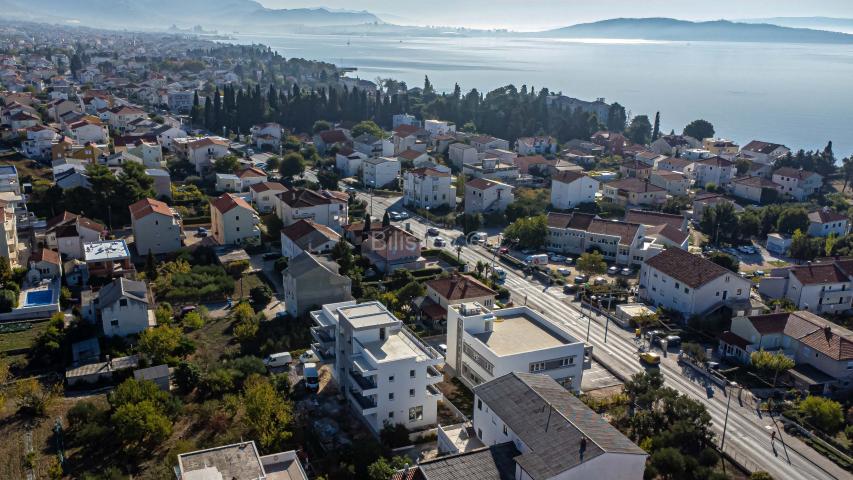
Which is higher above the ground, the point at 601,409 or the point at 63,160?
the point at 63,160

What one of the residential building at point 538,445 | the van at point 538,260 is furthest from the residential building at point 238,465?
the van at point 538,260

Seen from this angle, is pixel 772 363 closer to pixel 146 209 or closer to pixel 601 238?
pixel 601 238

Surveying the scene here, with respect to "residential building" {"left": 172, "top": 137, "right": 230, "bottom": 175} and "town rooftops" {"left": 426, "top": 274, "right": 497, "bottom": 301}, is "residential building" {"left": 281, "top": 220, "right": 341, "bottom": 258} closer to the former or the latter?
"town rooftops" {"left": 426, "top": 274, "right": 497, "bottom": 301}

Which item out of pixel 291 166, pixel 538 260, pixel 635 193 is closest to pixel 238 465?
pixel 538 260

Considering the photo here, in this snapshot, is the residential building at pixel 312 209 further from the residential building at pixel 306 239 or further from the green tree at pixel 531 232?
the green tree at pixel 531 232

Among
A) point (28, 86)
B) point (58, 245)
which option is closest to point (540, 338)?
point (58, 245)

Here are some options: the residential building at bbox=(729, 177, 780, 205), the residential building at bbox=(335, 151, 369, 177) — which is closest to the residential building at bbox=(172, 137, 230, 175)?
the residential building at bbox=(335, 151, 369, 177)

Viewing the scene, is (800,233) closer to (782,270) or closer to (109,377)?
(782,270)
